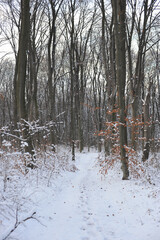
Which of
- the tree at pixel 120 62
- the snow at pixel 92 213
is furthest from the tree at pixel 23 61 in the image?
the tree at pixel 120 62

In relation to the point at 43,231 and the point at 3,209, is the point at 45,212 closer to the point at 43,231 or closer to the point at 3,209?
the point at 43,231

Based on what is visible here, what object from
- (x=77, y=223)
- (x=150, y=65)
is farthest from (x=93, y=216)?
(x=150, y=65)

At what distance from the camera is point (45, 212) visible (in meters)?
3.83

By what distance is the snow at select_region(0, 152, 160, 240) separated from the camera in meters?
3.06

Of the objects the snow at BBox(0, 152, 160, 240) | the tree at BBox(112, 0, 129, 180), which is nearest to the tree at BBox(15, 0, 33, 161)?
the snow at BBox(0, 152, 160, 240)

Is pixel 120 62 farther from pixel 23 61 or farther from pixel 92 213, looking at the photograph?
pixel 92 213

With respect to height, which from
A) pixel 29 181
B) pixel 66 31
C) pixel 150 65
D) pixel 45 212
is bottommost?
pixel 45 212

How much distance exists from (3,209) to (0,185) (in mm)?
1230

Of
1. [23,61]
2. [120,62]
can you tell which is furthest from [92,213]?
[23,61]

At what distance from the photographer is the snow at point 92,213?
3.06 m

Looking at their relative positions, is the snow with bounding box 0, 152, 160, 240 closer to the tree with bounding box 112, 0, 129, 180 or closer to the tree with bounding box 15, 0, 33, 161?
the tree with bounding box 112, 0, 129, 180

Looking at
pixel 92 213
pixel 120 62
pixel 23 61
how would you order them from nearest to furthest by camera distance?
1. pixel 92 213
2. pixel 120 62
3. pixel 23 61

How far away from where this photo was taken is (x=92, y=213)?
409 centimetres

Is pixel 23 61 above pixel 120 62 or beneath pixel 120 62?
above
